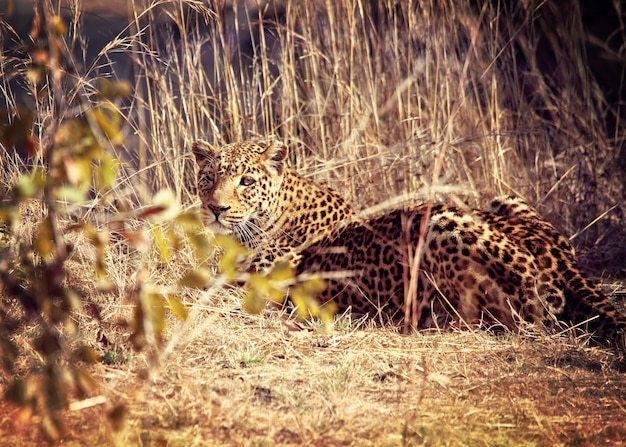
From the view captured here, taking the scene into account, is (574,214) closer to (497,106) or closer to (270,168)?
(497,106)

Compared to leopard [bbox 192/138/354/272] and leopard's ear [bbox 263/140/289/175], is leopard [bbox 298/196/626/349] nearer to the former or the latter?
leopard [bbox 192/138/354/272]

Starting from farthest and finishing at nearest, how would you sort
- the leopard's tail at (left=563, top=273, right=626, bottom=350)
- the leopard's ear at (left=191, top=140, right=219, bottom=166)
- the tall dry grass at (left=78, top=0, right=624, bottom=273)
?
the tall dry grass at (left=78, top=0, right=624, bottom=273), the leopard's ear at (left=191, top=140, right=219, bottom=166), the leopard's tail at (left=563, top=273, right=626, bottom=350)

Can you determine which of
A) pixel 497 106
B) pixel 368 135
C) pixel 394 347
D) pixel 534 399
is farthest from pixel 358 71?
pixel 534 399

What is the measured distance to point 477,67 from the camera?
7.68m

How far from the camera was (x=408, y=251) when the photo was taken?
5301mm

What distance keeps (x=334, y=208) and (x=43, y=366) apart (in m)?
2.39

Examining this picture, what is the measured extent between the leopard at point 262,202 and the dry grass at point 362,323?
0.39m

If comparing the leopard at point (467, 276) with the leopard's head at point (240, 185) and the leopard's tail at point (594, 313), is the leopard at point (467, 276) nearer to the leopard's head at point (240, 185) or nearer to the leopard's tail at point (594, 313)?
the leopard's tail at point (594, 313)

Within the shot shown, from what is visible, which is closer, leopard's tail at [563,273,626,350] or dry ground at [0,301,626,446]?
dry ground at [0,301,626,446]

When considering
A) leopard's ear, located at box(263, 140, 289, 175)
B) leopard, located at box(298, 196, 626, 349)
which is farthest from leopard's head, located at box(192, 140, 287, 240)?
leopard, located at box(298, 196, 626, 349)

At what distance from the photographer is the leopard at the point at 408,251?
4.96 metres

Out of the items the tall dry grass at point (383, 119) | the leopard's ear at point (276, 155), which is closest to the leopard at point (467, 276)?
the leopard's ear at point (276, 155)

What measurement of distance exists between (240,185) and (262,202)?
176 mm

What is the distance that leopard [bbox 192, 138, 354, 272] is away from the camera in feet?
18.6
